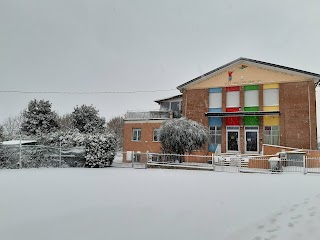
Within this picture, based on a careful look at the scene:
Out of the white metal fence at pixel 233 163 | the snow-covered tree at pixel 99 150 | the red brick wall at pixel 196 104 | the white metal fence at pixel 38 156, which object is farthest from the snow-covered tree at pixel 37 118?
the red brick wall at pixel 196 104

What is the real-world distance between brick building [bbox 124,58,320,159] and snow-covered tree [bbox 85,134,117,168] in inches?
277

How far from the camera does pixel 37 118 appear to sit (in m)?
28.4

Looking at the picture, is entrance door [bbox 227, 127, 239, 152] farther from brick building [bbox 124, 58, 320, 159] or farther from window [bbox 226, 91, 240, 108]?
window [bbox 226, 91, 240, 108]

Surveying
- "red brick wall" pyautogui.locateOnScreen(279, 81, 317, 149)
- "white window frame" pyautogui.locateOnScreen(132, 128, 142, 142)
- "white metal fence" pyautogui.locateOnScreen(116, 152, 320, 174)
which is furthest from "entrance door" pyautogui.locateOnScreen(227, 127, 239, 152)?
"white window frame" pyautogui.locateOnScreen(132, 128, 142, 142)

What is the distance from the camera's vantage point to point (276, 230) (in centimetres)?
466

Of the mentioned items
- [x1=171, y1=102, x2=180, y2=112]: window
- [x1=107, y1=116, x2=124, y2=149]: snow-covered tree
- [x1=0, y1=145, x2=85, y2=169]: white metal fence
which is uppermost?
[x1=171, y1=102, x2=180, y2=112]: window

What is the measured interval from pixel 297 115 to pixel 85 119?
20.2m

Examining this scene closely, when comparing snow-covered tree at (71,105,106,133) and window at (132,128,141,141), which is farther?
snow-covered tree at (71,105,106,133)

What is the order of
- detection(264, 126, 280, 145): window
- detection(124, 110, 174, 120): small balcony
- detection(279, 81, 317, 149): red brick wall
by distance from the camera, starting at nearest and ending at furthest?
detection(279, 81, 317, 149): red brick wall → detection(264, 126, 280, 145): window → detection(124, 110, 174, 120): small balcony

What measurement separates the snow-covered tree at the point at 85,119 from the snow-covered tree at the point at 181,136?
11.5 meters

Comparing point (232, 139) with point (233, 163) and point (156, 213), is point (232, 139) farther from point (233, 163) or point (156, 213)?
point (156, 213)

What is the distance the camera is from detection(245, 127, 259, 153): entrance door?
22547 mm
